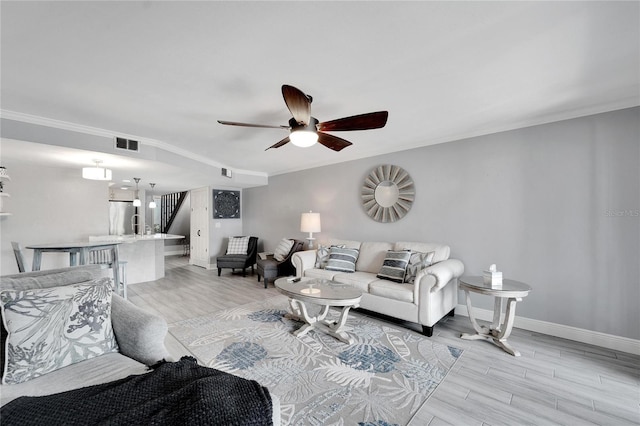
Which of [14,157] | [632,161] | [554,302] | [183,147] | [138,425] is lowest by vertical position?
[554,302]

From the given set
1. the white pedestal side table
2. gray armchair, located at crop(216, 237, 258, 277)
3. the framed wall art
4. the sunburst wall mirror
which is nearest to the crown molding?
the framed wall art

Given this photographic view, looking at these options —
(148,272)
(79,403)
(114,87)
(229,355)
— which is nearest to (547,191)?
(229,355)

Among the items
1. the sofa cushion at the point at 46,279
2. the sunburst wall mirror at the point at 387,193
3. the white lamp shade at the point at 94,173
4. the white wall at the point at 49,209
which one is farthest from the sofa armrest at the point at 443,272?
the white wall at the point at 49,209

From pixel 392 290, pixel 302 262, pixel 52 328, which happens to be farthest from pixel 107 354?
pixel 302 262

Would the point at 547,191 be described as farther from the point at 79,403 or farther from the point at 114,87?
the point at 114,87

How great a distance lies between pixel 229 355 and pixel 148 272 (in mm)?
3906

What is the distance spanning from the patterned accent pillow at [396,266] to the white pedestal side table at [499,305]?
0.73 m

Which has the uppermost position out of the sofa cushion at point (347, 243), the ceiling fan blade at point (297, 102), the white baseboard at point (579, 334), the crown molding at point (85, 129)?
the crown molding at point (85, 129)

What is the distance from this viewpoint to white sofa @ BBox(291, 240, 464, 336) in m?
2.90

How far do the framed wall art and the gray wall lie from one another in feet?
14.7

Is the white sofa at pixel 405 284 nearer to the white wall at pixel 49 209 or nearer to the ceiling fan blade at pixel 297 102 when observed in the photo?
the ceiling fan blade at pixel 297 102

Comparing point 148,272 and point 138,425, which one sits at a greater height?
point 138,425

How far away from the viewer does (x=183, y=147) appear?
4395 mm

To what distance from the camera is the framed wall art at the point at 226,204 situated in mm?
6809
